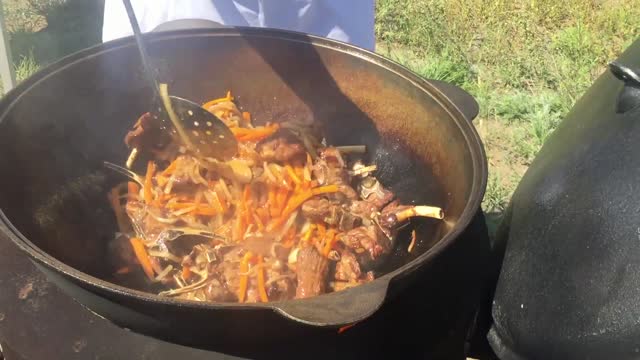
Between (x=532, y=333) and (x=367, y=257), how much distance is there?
0.72 meters

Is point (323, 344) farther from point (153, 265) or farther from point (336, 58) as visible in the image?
point (336, 58)

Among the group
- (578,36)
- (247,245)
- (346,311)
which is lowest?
(578,36)

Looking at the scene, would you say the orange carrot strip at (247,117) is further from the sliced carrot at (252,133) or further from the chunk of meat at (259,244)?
the chunk of meat at (259,244)

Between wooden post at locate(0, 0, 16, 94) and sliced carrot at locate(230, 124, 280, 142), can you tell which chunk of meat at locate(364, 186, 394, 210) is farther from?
wooden post at locate(0, 0, 16, 94)

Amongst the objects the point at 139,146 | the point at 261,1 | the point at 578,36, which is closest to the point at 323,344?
the point at 139,146

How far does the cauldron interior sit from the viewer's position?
2.25m

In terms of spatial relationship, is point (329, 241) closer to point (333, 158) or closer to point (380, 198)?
point (380, 198)

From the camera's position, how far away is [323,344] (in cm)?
189

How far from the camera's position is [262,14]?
12.0ft

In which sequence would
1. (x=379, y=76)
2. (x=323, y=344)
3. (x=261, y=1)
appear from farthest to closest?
(x=261, y=1) < (x=379, y=76) < (x=323, y=344)

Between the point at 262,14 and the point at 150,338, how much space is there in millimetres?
2332

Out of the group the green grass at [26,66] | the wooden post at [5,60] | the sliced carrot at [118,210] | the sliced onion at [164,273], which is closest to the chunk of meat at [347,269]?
the sliced onion at [164,273]

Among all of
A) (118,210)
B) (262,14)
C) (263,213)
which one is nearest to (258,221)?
(263,213)

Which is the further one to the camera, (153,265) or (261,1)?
(261,1)
